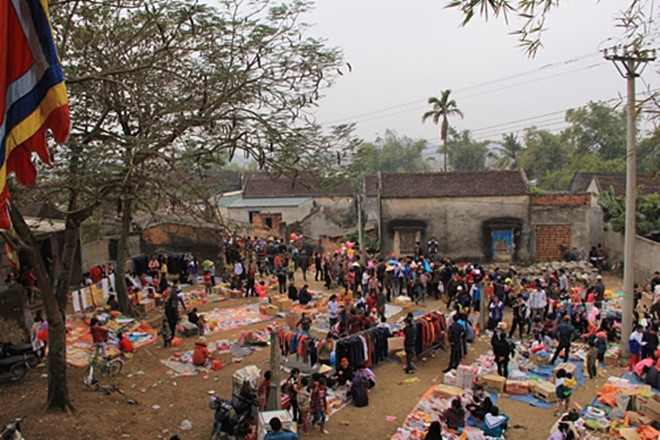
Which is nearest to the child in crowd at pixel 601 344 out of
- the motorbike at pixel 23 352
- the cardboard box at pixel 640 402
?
the cardboard box at pixel 640 402

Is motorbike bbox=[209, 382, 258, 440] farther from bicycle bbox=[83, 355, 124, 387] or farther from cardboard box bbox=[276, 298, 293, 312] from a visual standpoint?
cardboard box bbox=[276, 298, 293, 312]

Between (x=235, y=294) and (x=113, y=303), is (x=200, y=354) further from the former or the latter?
(x=235, y=294)

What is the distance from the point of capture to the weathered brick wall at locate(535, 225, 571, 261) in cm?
2308

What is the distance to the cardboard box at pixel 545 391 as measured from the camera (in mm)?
9859

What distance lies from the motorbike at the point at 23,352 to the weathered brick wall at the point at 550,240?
19396 millimetres

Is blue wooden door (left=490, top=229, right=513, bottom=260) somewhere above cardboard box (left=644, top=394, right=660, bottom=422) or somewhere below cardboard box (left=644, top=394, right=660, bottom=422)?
above

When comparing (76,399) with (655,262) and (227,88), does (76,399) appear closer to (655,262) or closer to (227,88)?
(227,88)

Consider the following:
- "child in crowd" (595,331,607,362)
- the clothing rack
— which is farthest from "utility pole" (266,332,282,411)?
"child in crowd" (595,331,607,362)

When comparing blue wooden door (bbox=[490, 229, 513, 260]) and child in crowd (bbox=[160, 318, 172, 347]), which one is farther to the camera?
blue wooden door (bbox=[490, 229, 513, 260])

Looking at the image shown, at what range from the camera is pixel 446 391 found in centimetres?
997

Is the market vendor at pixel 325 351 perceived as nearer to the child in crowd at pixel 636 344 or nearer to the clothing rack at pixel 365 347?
the clothing rack at pixel 365 347

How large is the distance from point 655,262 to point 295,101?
1471 cm

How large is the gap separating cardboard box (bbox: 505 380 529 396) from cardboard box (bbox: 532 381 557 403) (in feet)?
0.49

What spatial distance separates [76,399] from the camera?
9250mm
